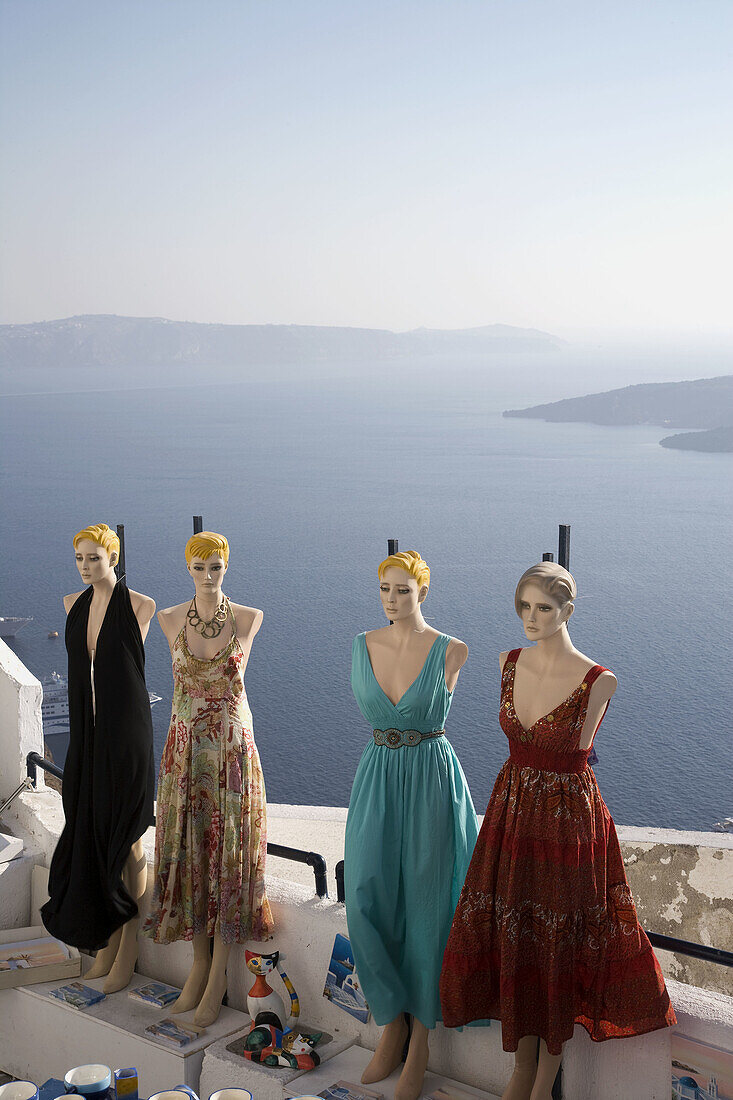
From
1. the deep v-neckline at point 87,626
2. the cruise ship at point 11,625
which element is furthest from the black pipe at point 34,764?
the cruise ship at point 11,625

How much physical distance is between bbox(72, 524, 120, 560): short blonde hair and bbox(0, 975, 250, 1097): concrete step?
61.3 inches

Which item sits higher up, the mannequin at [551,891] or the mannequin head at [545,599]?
the mannequin head at [545,599]

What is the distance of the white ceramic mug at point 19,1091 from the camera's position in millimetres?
2199

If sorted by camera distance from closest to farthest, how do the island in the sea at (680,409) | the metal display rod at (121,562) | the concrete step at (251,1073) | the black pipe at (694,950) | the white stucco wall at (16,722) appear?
the black pipe at (694,950), the concrete step at (251,1073), the metal display rod at (121,562), the white stucco wall at (16,722), the island in the sea at (680,409)

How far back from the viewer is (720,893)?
21.2 ft

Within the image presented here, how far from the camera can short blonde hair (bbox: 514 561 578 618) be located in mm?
2683

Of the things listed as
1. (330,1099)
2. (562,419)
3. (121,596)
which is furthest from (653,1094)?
(562,419)

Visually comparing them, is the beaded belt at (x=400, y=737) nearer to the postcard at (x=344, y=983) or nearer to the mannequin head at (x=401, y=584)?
the mannequin head at (x=401, y=584)

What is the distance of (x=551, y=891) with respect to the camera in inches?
105

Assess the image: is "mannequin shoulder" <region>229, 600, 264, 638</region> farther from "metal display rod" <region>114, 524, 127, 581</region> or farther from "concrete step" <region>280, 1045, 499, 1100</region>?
"concrete step" <region>280, 1045, 499, 1100</region>

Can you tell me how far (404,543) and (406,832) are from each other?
48602 mm

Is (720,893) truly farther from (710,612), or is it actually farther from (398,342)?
(398,342)

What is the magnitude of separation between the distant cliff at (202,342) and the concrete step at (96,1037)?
61144 millimetres

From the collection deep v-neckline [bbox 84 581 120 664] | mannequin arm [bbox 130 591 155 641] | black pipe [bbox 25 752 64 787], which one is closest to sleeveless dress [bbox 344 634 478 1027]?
mannequin arm [bbox 130 591 155 641]
